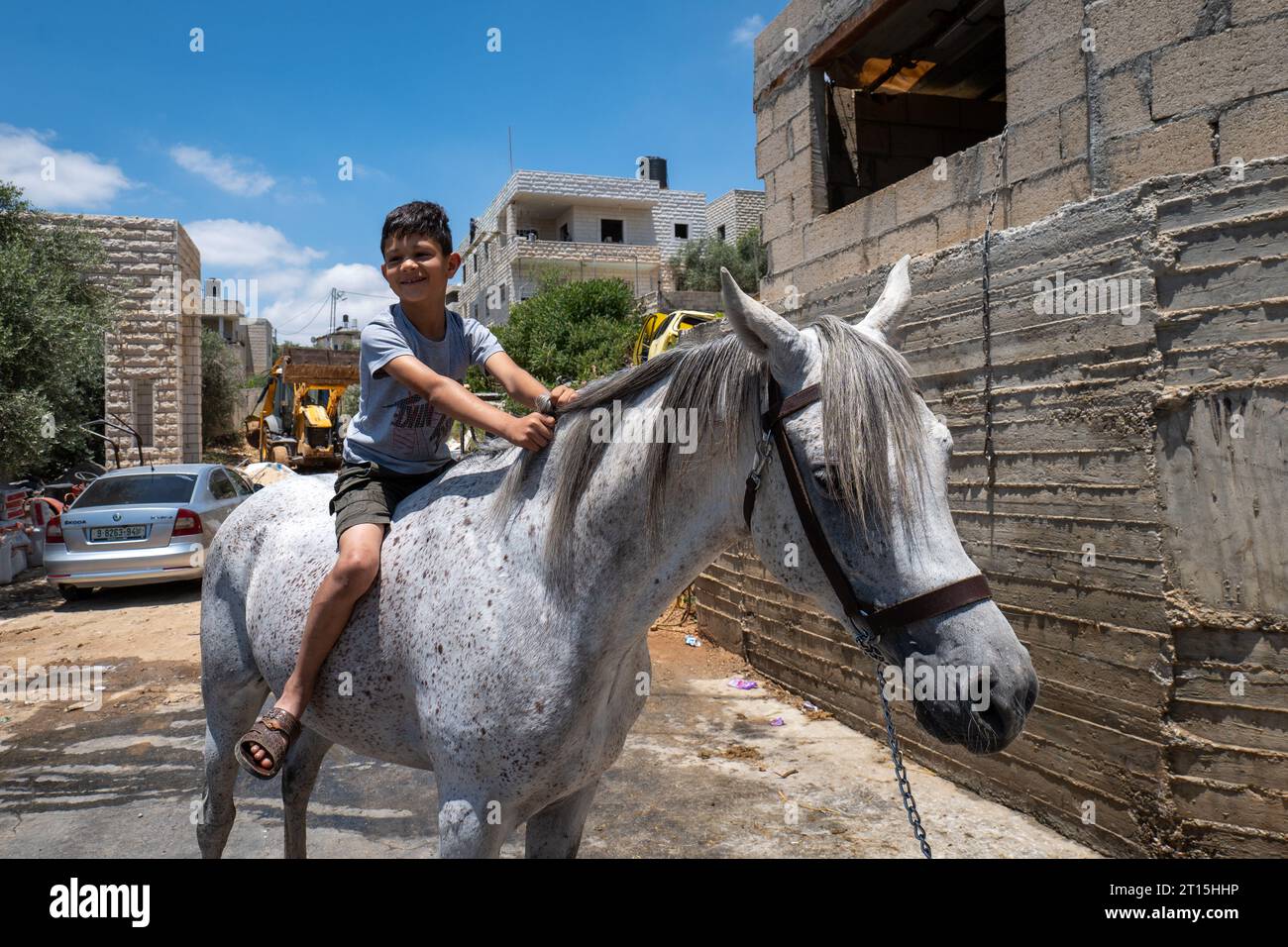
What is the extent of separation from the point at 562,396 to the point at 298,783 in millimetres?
2016

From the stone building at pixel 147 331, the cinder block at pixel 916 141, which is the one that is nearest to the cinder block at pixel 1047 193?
the cinder block at pixel 916 141

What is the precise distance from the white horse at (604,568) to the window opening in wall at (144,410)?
19.0 metres

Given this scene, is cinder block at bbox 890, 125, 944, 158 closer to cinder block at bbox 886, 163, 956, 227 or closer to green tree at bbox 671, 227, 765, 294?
cinder block at bbox 886, 163, 956, 227

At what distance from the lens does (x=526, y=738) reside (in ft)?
6.08

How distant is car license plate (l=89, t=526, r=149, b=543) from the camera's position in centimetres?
973

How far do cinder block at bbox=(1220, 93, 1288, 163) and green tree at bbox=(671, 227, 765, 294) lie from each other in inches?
1100

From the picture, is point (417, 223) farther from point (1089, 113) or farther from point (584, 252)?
point (584, 252)

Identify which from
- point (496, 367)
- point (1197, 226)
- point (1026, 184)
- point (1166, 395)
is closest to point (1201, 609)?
point (1166, 395)

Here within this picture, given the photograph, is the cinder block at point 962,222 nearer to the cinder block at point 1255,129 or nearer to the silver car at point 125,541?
the cinder block at point 1255,129

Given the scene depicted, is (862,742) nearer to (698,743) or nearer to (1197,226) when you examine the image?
(698,743)

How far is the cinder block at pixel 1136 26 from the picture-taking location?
3.54m

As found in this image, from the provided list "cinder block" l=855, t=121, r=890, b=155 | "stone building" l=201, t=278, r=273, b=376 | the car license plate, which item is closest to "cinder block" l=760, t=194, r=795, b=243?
"cinder block" l=855, t=121, r=890, b=155

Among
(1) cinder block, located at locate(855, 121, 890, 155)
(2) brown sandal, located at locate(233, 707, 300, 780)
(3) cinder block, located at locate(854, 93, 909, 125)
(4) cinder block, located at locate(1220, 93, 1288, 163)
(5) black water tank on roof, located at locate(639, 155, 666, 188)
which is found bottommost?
(2) brown sandal, located at locate(233, 707, 300, 780)
